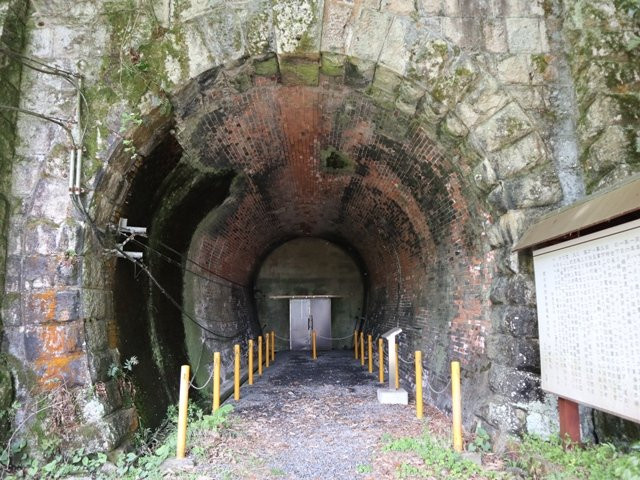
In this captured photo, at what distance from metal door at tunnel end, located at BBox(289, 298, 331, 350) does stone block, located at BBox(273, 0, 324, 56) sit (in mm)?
12286

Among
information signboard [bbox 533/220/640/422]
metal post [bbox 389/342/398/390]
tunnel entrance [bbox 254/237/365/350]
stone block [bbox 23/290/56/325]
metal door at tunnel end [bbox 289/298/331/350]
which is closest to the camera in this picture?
information signboard [bbox 533/220/640/422]

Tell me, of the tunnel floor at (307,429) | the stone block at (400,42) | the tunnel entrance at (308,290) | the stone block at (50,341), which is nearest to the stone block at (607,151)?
the stone block at (400,42)

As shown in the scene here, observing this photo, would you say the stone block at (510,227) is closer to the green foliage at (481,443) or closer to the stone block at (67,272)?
the green foliage at (481,443)

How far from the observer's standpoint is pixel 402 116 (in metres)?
6.21

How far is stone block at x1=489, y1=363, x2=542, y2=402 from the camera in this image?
483 centimetres

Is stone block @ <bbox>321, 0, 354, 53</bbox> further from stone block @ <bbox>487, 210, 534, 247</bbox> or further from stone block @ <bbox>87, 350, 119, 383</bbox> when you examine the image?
stone block @ <bbox>87, 350, 119, 383</bbox>

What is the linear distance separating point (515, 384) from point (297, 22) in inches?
185

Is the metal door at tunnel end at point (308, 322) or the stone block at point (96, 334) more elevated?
the stone block at point (96, 334)

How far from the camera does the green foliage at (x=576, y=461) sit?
11.5 feet

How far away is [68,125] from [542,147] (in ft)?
17.6

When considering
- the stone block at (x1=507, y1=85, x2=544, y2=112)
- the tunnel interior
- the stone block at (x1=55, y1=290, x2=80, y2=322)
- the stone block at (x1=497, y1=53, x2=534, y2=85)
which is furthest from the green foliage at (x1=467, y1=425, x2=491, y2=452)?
the stone block at (x1=55, y1=290, x2=80, y2=322)

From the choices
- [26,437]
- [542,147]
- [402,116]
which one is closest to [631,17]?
[542,147]

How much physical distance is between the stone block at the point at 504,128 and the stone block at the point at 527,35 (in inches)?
28.4

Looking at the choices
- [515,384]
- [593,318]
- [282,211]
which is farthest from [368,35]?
[282,211]
